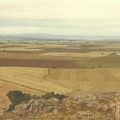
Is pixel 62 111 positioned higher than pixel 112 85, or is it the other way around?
pixel 62 111

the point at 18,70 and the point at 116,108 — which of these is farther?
the point at 18,70

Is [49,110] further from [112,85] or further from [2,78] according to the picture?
[2,78]

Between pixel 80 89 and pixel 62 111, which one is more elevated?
pixel 62 111

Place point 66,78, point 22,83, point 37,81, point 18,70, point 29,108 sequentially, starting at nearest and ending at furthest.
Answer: point 29,108, point 22,83, point 37,81, point 66,78, point 18,70

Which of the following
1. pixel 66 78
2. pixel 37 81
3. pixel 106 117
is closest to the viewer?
pixel 106 117

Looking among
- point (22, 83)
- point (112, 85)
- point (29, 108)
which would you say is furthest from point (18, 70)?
point (29, 108)

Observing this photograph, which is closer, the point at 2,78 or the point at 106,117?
the point at 106,117

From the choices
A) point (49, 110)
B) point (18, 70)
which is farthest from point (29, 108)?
point (18, 70)

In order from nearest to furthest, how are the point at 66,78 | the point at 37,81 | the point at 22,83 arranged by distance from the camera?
the point at 22,83 < the point at 37,81 < the point at 66,78

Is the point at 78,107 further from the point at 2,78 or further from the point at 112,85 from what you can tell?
the point at 2,78
